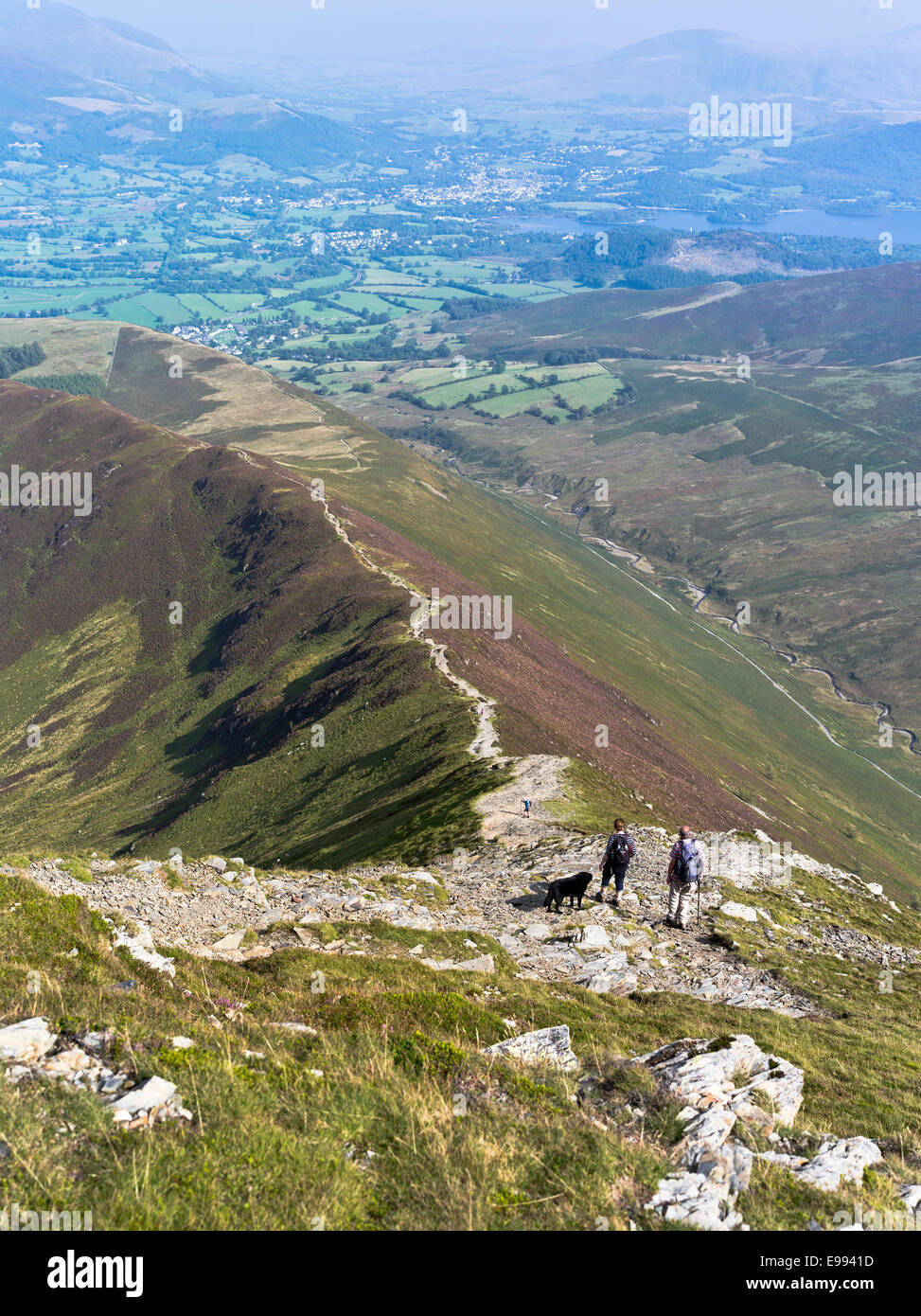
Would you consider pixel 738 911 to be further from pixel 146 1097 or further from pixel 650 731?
pixel 650 731

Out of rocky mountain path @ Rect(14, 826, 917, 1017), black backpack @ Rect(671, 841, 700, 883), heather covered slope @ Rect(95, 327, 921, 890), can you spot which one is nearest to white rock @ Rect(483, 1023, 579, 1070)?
rocky mountain path @ Rect(14, 826, 917, 1017)

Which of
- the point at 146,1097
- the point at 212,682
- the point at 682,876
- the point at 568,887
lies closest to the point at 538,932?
the point at 568,887

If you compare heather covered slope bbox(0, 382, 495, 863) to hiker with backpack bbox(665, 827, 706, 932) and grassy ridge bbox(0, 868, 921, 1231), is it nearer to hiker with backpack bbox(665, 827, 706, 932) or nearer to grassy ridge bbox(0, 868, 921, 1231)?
hiker with backpack bbox(665, 827, 706, 932)

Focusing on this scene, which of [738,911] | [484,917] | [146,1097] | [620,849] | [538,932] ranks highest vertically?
[146,1097]
